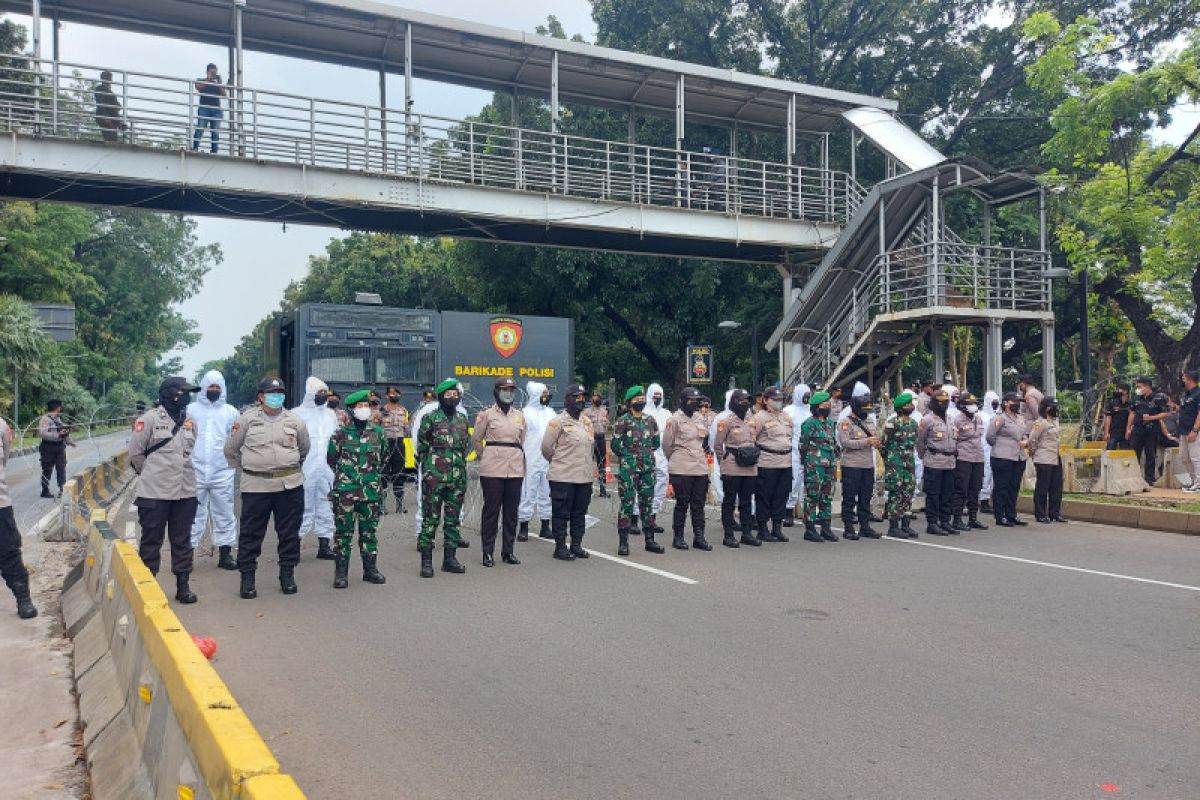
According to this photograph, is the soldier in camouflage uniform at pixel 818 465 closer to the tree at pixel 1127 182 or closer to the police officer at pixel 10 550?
the police officer at pixel 10 550

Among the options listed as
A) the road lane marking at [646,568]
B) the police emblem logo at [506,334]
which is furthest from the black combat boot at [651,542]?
the police emblem logo at [506,334]

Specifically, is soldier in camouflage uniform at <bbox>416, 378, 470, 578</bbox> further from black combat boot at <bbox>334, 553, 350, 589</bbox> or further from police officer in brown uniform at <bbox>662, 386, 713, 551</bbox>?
police officer in brown uniform at <bbox>662, 386, 713, 551</bbox>

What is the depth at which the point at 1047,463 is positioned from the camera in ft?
41.1

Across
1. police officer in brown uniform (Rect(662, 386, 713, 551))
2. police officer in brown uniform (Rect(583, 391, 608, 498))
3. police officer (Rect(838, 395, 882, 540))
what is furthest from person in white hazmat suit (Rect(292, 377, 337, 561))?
police officer (Rect(838, 395, 882, 540))

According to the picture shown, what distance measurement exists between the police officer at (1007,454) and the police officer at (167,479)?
31.2 ft

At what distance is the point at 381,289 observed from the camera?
44.4 metres

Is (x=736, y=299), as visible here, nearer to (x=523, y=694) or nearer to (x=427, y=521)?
(x=427, y=521)

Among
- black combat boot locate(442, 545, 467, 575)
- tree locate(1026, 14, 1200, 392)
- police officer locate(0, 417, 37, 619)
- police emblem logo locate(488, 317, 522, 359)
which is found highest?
tree locate(1026, 14, 1200, 392)

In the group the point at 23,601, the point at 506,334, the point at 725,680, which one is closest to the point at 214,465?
the point at 23,601

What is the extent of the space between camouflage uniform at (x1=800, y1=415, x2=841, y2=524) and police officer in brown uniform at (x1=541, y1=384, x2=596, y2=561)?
2.77m

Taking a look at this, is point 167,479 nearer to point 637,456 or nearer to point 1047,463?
point 637,456

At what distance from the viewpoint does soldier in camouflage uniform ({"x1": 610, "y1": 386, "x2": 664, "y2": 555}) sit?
33.3 ft

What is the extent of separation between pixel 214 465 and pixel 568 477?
3.40 meters

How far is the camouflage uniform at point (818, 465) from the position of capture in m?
10.9
